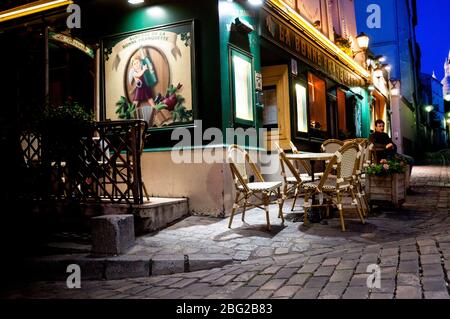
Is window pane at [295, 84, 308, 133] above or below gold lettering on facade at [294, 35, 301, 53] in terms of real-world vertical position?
below

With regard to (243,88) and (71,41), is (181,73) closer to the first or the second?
(243,88)

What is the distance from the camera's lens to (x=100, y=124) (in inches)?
233

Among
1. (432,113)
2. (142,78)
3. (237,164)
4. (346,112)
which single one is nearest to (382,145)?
(237,164)

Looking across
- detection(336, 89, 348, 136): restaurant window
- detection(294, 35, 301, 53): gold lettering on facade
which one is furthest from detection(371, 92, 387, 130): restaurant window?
detection(294, 35, 301, 53): gold lettering on facade

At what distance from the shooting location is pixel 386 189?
6.66m

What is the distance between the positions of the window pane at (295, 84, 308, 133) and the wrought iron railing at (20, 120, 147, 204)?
18.6ft

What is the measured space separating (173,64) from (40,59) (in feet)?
15.0

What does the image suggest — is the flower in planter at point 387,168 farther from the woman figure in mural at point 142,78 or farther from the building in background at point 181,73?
the woman figure in mural at point 142,78

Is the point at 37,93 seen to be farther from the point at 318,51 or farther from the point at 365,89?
the point at 365,89

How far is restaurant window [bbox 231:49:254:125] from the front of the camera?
23.8ft

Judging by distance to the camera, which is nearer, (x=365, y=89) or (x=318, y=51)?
(x=318, y=51)

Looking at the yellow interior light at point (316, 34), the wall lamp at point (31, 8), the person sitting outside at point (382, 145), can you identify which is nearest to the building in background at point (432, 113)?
the yellow interior light at point (316, 34)

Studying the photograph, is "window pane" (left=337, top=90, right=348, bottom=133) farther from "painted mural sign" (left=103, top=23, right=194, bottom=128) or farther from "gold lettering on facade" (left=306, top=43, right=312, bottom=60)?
"painted mural sign" (left=103, top=23, right=194, bottom=128)
